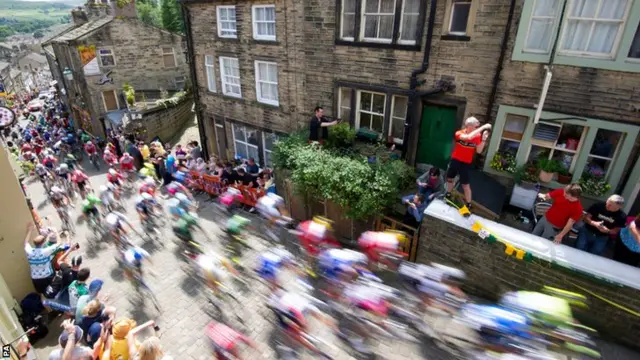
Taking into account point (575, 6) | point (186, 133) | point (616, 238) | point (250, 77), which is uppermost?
point (575, 6)

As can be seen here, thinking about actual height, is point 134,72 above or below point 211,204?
above

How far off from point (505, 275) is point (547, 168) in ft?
9.14

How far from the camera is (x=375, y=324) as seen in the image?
6.79 meters

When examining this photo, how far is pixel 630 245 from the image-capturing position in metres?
5.96

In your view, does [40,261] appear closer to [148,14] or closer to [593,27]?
[593,27]

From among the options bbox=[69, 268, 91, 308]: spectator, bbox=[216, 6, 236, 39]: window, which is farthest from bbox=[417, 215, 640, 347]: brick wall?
bbox=[216, 6, 236, 39]: window

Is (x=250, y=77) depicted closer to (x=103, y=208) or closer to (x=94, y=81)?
(x=103, y=208)

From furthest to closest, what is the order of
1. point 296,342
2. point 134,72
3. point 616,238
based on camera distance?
point 134,72 → point 296,342 → point 616,238

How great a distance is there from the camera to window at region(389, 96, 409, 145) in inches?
397

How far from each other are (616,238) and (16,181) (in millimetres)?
12630

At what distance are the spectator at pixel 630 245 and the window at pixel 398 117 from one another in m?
5.69

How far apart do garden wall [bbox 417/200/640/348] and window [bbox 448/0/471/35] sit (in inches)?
173

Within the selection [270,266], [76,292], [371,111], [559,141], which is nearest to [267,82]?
[371,111]

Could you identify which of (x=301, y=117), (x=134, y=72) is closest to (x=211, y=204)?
(x=301, y=117)
